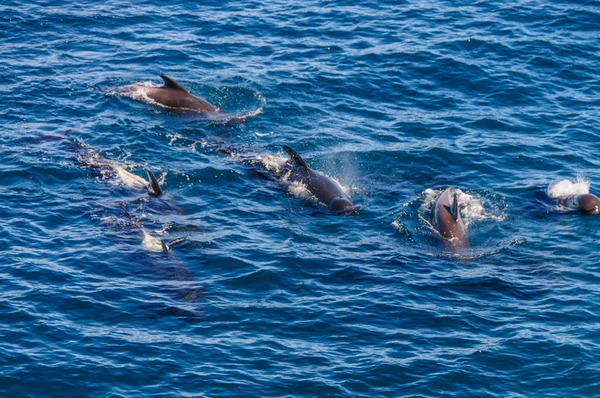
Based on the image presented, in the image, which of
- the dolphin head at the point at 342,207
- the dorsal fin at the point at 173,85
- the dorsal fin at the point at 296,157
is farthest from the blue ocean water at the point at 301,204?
the dorsal fin at the point at 173,85

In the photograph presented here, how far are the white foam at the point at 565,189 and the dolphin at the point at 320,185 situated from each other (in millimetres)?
5813

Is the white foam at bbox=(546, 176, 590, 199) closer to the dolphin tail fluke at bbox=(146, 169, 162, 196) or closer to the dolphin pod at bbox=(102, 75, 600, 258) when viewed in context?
the dolphin pod at bbox=(102, 75, 600, 258)

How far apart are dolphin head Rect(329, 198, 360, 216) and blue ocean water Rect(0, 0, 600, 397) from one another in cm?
46

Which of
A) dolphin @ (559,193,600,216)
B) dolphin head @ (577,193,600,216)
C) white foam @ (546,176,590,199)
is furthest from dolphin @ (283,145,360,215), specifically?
dolphin head @ (577,193,600,216)

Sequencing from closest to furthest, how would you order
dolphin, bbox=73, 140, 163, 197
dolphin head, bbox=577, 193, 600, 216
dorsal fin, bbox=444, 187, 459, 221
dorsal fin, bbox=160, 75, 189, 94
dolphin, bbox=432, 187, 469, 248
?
dolphin, bbox=432, 187, 469, 248
dorsal fin, bbox=444, 187, 459, 221
dolphin, bbox=73, 140, 163, 197
dolphin head, bbox=577, 193, 600, 216
dorsal fin, bbox=160, 75, 189, 94

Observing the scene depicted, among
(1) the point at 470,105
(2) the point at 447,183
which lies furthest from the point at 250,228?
Answer: (1) the point at 470,105

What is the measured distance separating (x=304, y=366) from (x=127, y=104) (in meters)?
14.9

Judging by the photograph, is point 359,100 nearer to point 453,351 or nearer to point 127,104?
point 127,104

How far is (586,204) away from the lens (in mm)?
25375

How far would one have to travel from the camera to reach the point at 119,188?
25.5 metres

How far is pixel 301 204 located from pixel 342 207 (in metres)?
1.20

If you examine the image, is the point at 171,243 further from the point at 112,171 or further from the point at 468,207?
the point at 468,207

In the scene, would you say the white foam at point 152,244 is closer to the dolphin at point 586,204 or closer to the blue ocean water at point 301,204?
the blue ocean water at point 301,204

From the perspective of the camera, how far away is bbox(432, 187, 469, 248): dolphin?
2367 centimetres
